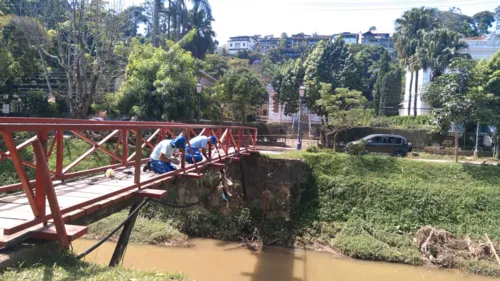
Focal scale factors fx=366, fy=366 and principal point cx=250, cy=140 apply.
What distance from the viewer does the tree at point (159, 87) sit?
59.7 ft

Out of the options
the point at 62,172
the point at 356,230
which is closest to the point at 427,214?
the point at 356,230

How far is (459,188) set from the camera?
13680 mm

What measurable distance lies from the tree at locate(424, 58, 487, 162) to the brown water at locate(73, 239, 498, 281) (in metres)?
6.60

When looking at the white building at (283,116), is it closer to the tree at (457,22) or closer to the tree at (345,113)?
the tree at (345,113)

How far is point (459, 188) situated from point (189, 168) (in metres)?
11.0

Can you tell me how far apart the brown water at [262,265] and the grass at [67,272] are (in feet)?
22.5

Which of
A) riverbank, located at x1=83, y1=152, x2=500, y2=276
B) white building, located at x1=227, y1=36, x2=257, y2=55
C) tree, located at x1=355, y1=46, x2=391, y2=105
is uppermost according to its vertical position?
white building, located at x1=227, y1=36, x2=257, y2=55

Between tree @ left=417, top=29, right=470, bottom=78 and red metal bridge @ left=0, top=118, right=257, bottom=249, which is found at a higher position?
tree @ left=417, top=29, right=470, bottom=78

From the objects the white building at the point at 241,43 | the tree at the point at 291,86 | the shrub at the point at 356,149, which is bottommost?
the shrub at the point at 356,149

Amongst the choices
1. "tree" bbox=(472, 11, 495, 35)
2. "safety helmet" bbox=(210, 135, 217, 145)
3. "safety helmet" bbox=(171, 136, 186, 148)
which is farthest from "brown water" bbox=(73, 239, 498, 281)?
"tree" bbox=(472, 11, 495, 35)

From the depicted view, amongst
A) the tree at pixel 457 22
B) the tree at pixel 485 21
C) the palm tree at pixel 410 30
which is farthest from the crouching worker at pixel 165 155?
the tree at pixel 485 21

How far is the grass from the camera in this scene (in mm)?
2975

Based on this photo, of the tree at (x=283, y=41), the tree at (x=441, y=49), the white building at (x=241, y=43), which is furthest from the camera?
the white building at (x=241, y=43)

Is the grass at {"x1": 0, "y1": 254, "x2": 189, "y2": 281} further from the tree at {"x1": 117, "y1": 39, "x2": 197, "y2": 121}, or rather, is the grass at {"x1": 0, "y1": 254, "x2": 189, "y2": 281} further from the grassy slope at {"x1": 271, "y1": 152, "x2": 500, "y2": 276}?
the tree at {"x1": 117, "y1": 39, "x2": 197, "y2": 121}
